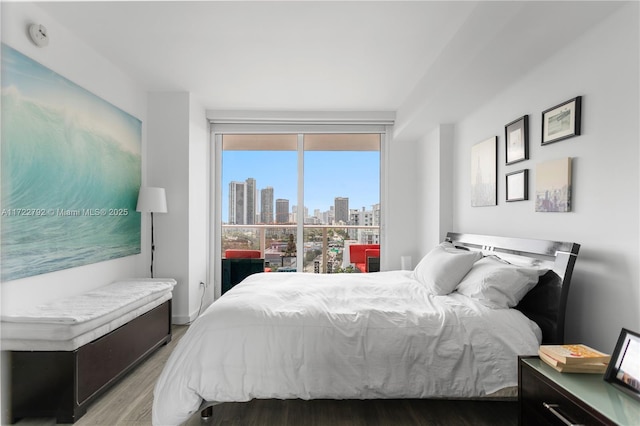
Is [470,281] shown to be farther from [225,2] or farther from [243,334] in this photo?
[225,2]

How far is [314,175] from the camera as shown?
199 inches

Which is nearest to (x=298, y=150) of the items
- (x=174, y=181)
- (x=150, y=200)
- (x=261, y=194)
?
(x=261, y=194)

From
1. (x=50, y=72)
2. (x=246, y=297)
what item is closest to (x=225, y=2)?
(x=50, y=72)

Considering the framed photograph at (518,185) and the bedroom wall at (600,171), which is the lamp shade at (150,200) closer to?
the framed photograph at (518,185)

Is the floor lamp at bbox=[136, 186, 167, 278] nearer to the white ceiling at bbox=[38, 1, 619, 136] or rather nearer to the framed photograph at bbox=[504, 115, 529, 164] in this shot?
the white ceiling at bbox=[38, 1, 619, 136]

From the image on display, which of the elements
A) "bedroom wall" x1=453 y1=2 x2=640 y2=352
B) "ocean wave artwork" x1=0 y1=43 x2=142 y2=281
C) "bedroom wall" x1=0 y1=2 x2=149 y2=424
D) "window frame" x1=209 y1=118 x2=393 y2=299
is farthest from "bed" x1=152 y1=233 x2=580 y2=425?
"window frame" x1=209 y1=118 x2=393 y2=299

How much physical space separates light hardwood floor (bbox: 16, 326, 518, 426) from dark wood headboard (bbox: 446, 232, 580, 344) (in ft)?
1.97

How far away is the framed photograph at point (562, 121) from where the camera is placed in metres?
2.05

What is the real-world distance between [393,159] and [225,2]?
3.13 meters

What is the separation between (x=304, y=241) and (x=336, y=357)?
3131mm

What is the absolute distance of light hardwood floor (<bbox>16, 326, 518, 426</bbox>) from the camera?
2.03 m

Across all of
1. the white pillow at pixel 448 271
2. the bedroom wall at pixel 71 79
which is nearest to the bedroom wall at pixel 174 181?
the bedroom wall at pixel 71 79

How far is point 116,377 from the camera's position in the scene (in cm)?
244

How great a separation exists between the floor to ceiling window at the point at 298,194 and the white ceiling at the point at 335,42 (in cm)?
118
